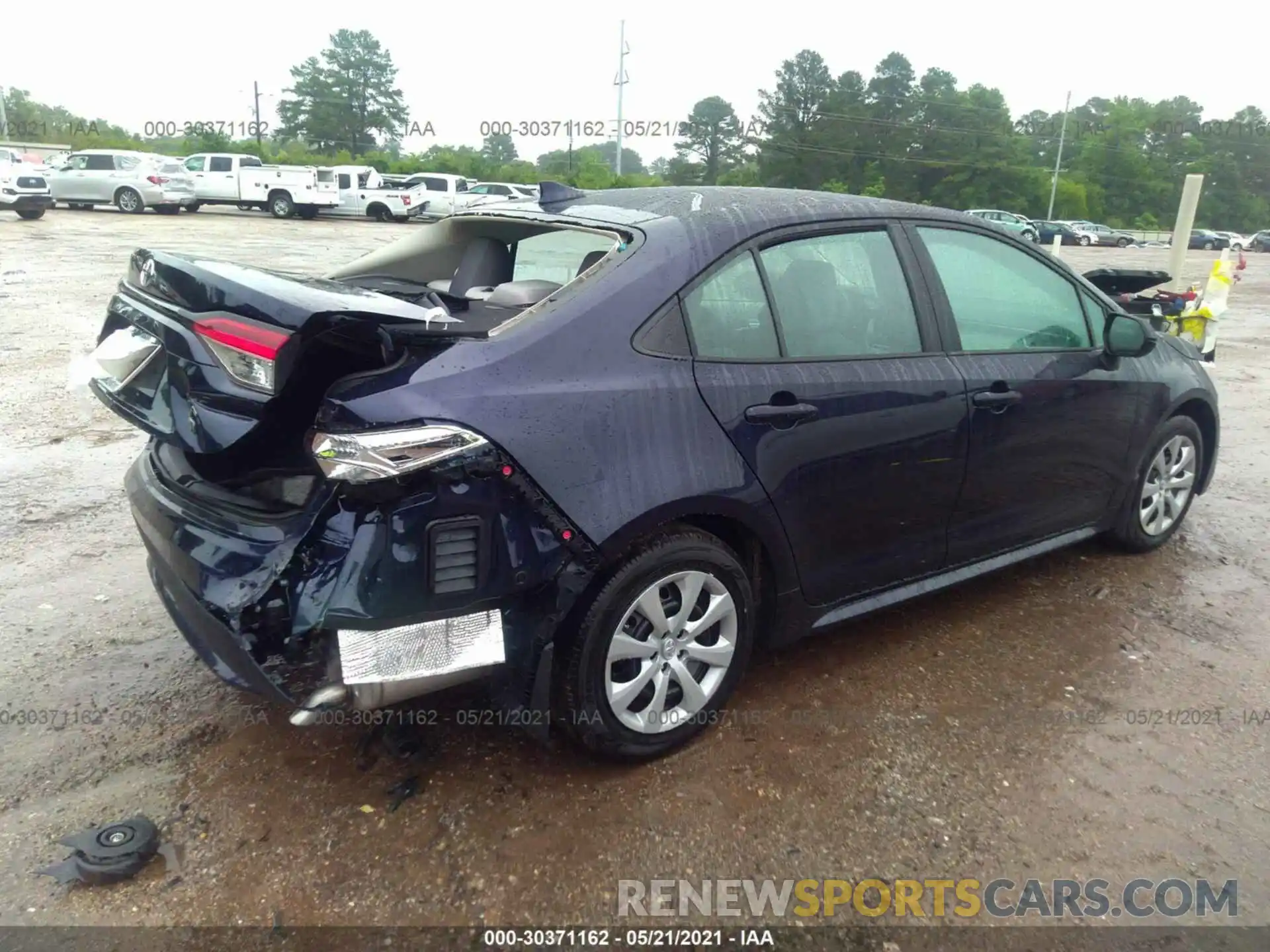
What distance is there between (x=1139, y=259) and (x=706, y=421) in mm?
41136

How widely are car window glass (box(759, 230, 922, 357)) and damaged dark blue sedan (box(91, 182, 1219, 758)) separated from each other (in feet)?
0.04

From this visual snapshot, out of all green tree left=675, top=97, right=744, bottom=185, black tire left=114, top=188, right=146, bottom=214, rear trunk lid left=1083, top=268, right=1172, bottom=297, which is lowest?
black tire left=114, top=188, right=146, bottom=214

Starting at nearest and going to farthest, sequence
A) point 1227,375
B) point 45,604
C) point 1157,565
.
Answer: point 45,604, point 1157,565, point 1227,375

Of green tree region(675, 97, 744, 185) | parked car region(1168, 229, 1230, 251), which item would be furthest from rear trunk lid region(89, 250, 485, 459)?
green tree region(675, 97, 744, 185)

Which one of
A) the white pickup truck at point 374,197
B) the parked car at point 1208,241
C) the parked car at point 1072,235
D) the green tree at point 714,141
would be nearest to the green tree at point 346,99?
the green tree at point 714,141

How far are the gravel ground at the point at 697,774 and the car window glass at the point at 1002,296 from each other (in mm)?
1145

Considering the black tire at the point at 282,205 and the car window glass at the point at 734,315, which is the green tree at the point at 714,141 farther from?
the car window glass at the point at 734,315

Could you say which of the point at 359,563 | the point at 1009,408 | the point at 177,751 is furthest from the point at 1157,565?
the point at 177,751

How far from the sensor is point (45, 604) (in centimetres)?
366

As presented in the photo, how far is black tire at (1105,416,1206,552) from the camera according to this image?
14.0 feet

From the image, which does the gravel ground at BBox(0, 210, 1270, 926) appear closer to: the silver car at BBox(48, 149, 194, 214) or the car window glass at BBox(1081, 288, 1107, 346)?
the car window glass at BBox(1081, 288, 1107, 346)

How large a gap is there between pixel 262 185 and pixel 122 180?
4496 millimetres

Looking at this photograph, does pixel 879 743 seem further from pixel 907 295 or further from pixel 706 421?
pixel 907 295

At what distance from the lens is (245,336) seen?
90.5 inches
